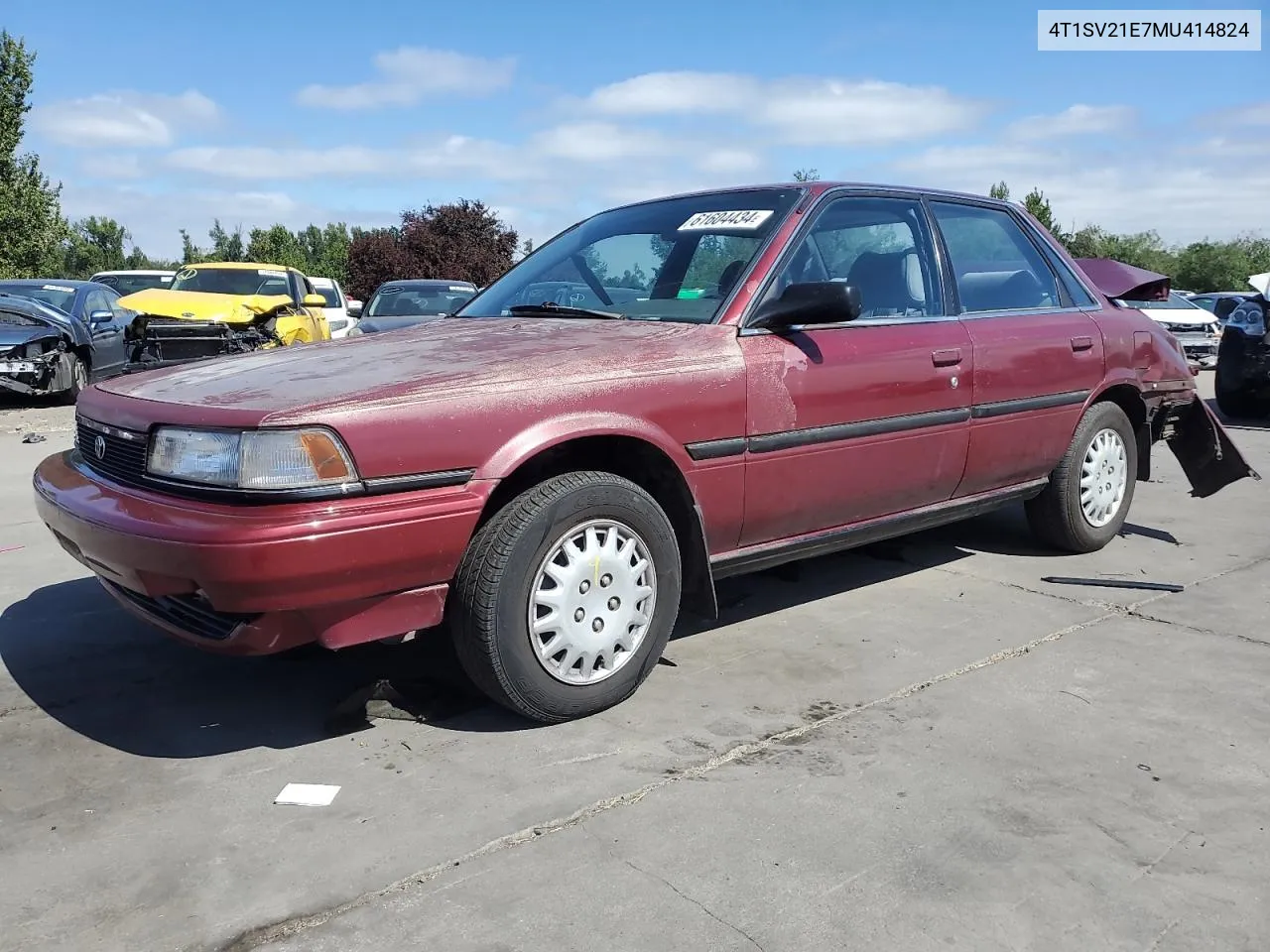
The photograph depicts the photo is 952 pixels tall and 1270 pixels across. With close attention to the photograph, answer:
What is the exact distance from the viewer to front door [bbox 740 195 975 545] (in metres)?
3.50

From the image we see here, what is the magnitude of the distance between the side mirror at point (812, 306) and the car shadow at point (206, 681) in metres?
1.26

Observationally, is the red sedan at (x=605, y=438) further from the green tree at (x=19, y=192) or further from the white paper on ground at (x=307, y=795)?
the green tree at (x=19, y=192)

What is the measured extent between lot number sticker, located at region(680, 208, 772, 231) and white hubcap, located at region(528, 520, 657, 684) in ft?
4.38

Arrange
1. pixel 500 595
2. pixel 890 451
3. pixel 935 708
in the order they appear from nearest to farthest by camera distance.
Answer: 1. pixel 500 595
2. pixel 935 708
3. pixel 890 451

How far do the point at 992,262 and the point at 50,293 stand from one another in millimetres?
11191

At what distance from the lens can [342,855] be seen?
2.37 meters

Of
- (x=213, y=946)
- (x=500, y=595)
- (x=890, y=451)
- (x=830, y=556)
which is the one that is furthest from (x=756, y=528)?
(x=213, y=946)

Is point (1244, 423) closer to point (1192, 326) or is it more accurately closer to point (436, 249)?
point (1192, 326)

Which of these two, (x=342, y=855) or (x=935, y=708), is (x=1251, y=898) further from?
(x=342, y=855)

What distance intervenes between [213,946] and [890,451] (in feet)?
9.10

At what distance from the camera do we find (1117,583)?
4.59 meters

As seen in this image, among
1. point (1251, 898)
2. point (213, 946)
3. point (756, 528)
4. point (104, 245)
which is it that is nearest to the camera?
point (213, 946)

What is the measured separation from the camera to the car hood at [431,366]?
109 inches

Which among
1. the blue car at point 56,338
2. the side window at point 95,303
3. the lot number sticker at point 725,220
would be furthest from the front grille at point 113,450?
the side window at point 95,303
